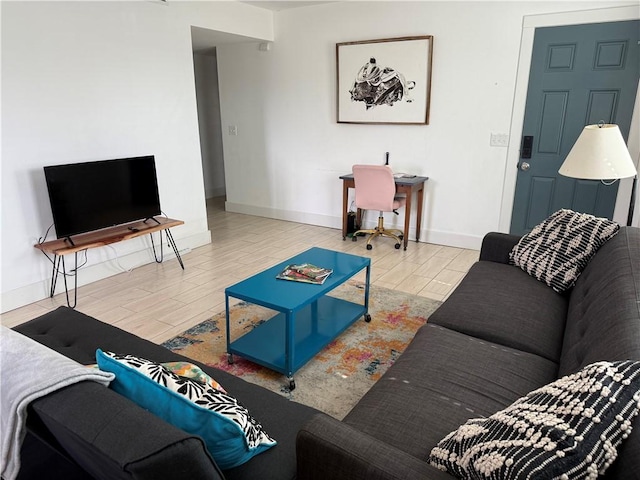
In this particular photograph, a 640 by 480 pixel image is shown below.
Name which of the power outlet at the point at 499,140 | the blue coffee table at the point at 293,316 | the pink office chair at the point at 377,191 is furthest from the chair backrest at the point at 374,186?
the blue coffee table at the point at 293,316

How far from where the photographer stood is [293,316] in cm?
214

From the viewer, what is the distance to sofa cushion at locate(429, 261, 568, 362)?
1.89m

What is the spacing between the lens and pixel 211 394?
116 cm

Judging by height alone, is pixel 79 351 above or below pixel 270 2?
below

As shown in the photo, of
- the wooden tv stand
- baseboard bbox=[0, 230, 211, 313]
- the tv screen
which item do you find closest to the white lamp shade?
the wooden tv stand

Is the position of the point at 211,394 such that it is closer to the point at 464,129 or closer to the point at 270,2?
the point at 464,129

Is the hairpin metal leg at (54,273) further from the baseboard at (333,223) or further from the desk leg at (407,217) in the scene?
the desk leg at (407,217)

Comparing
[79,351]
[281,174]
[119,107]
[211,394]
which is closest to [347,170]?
[281,174]

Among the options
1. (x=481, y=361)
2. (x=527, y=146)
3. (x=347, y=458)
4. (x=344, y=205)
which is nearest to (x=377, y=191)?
(x=344, y=205)

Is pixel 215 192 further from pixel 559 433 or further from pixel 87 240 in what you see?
pixel 559 433

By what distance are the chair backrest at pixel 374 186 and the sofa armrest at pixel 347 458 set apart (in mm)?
3346

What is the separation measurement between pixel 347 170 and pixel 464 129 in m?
1.41

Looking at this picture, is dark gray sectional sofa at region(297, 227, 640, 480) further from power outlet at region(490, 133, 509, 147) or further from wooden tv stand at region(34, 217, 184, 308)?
wooden tv stand at region(34, 217, 184, 308)

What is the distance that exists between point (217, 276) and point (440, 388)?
8.66 ft
